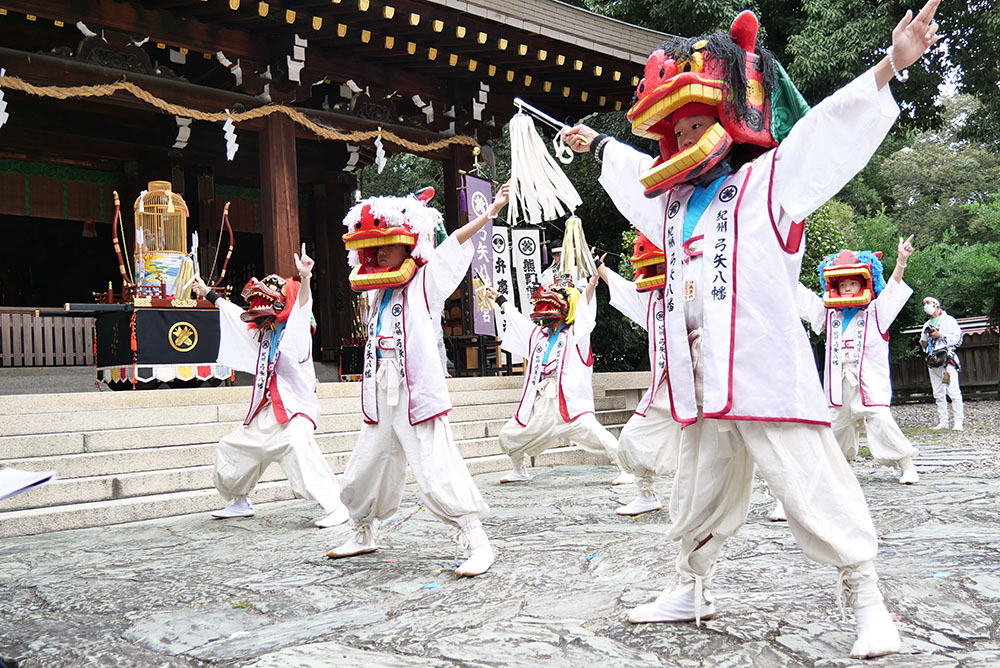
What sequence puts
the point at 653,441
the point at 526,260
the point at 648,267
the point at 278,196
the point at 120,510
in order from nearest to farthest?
the point at 653,441
the point at 648,267
the point at 120,510
the point at 278,196
the point at 526,260

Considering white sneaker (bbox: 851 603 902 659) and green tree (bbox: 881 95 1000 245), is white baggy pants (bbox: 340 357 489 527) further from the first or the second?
green tree (bbox: 881 95 1000 245)

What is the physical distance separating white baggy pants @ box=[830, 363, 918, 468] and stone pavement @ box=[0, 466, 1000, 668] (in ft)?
3.10

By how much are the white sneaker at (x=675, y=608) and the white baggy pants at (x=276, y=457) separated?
3180 millimetres

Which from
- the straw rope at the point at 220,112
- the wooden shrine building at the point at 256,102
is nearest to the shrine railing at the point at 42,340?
the wooden shrine building at the point at 256,102

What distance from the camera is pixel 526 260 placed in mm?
12578

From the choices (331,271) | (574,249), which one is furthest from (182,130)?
(574,249)

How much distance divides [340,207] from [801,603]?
39.9ft

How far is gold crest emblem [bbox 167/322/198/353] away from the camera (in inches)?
361

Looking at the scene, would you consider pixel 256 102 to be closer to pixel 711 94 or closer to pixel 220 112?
pixel 220 112

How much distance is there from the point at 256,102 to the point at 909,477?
316 inches

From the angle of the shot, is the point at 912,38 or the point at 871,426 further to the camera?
the point at 871,426

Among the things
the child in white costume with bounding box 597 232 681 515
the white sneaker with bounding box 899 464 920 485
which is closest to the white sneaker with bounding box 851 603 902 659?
the child in white costume with bounding box 597 232 681 515

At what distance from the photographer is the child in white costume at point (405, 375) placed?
4238mm

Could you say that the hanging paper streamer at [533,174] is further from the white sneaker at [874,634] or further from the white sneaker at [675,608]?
the white sneaker at [874,634]
